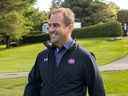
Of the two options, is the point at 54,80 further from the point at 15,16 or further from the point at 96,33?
the point at 96,33

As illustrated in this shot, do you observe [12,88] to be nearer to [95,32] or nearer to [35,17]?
[95,32]

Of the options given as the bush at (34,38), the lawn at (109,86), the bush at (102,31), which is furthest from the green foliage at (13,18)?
the lawn at (109,86)

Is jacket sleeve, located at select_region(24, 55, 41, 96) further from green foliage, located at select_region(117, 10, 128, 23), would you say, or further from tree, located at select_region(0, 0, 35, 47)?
green foliage, located at select_region(117, 10, 128, 23)

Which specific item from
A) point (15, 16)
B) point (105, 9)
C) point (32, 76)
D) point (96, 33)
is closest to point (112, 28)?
point (96, 33)

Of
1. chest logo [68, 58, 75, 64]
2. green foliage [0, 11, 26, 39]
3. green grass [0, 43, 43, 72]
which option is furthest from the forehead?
green foliage [0, 11, 26, 39]

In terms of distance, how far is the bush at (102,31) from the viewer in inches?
2467

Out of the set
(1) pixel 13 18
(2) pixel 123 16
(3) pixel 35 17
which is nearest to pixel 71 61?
(1) pixel 13 18

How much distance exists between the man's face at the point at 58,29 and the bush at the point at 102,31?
5628cm

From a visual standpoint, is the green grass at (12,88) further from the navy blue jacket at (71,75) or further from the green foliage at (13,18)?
the green foliage at (13,18)

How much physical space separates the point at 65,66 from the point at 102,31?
5915cm

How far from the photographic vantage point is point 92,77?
5633mm

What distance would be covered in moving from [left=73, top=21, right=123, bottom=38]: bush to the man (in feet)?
185

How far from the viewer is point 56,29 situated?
5602mm

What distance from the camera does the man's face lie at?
18.3 ft
